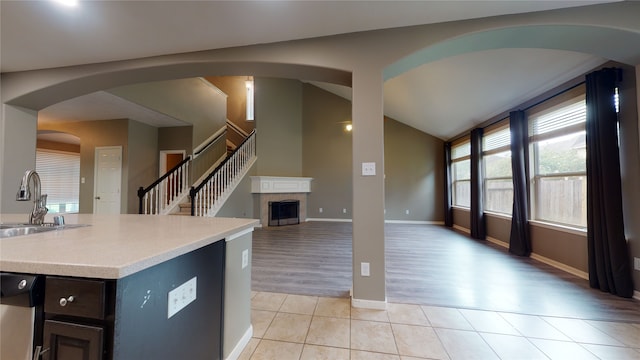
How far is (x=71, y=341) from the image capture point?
0.76 meters

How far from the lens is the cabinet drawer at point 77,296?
74 centimetres

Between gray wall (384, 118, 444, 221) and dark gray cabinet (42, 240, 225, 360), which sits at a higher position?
gray wall (384, 118, 444, 221)

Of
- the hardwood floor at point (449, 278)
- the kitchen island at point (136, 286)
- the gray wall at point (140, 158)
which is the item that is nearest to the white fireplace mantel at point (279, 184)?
the hardwood floor at point (449, 278)

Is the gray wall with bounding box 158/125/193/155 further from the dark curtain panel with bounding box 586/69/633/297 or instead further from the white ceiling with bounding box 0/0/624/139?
the dark curtain panel with bounding box 586/69/633/297

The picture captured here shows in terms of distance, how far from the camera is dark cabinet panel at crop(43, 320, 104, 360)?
0.74 metres

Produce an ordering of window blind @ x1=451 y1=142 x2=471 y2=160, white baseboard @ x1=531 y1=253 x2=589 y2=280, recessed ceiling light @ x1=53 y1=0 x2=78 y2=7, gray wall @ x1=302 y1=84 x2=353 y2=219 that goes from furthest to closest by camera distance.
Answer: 1. gray wall @ x1=302 y1=84 x2=353 y2=219
2. window blind @ x1=451 y1=142 x2=471 y2=160
3. white baseboard @ x1=531 y1=253 x2=589 y2=280
4. recessed ceiling light @ x1=53 y1=0 x2=78 y2=7

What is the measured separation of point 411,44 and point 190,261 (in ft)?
7.89

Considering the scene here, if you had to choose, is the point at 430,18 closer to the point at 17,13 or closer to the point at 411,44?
the point at 411,44

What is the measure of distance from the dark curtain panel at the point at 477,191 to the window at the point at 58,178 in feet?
32.8

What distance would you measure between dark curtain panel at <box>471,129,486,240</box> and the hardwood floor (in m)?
0.36

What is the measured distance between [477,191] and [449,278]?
111 inches

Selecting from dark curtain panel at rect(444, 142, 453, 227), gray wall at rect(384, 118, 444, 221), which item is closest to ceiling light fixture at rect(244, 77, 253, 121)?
gray wall at rect(384, 118, 444, 221)

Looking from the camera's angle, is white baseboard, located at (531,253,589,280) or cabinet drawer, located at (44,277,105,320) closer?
cabinet drawer, located at (44,277,105,320)

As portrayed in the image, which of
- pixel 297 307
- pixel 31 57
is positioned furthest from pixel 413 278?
pixel 31 57
